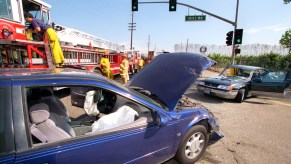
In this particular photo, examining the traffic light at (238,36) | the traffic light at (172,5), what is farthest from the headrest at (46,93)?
the traffic light at (238,36)

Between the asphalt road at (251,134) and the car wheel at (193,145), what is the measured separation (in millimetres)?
191

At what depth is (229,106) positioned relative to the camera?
644 cm

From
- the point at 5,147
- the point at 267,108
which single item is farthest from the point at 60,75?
the point at 267,108

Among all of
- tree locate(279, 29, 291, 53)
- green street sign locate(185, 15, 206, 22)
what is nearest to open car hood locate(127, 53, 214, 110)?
green street sign locate(185, 15, 206, 22)

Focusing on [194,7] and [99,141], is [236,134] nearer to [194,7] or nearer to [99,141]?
[99,141]

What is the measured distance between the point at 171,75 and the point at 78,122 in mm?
1757

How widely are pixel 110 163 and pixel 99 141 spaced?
29 centimetres

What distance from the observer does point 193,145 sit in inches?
107

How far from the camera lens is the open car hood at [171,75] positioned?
2768 millimetres

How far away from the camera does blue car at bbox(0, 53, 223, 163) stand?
1.38 meters

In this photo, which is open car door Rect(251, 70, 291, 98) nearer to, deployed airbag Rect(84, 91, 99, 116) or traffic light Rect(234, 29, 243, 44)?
traffic light Rect(234, 29, 243, 44)

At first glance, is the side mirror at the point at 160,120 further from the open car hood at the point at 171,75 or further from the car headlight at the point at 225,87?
the car headlight at the point at 225,87

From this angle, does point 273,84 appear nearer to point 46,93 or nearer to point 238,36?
point 238,36

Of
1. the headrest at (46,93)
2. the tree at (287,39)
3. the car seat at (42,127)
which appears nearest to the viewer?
the car seat at (42,127)
